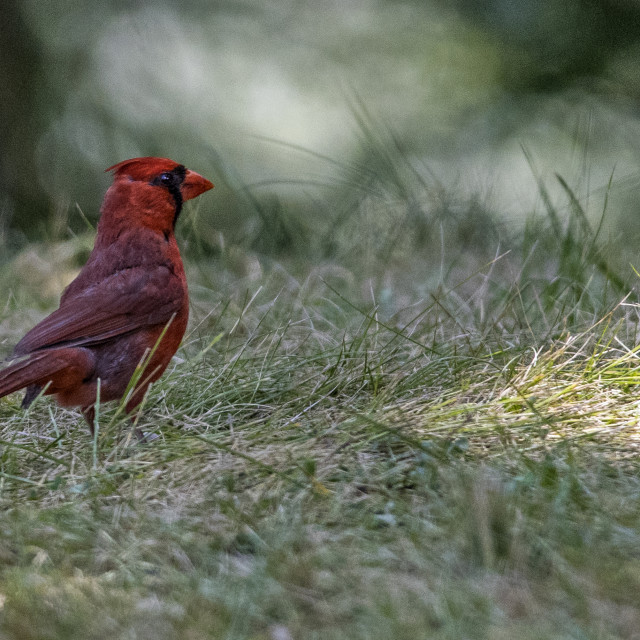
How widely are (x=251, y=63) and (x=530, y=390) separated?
669 centimetres

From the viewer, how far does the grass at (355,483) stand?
5.07 feet

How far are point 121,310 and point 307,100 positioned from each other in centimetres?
628

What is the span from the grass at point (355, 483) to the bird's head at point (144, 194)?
0.52 meters

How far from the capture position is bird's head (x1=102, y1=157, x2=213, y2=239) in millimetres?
3027

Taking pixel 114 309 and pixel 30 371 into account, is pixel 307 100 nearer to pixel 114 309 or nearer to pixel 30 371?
pixel 114 309

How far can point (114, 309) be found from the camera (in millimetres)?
2822

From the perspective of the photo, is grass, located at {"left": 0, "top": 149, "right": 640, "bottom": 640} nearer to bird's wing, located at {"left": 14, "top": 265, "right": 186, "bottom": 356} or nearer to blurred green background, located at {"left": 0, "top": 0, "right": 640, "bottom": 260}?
bird's wing, located at {"left": 14, "top": 265, "right": 186, "bottom": 356}

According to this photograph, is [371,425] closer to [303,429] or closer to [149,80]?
[303,429]

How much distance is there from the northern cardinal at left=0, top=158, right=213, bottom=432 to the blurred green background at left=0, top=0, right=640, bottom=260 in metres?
1.81

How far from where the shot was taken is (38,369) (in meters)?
2.64

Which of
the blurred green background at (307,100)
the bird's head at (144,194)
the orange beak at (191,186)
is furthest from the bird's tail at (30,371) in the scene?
the blurred green background at (307,100)

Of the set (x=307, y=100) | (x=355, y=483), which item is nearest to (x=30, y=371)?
(x=355, y=483)

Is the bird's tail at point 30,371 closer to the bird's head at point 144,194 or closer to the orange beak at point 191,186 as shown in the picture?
the bird's head at point 144,194

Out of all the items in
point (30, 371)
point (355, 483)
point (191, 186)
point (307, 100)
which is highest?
point (191, 186)
